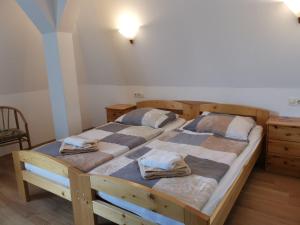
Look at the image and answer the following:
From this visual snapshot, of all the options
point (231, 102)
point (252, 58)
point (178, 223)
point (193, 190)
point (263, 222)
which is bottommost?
point (263, 222)

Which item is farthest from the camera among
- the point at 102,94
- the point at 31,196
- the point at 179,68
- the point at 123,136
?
the point at 102,94

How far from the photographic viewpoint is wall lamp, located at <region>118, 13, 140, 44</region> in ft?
10.1

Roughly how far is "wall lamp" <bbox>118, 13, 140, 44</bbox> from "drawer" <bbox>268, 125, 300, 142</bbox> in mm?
1985

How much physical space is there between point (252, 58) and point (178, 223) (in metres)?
2.08

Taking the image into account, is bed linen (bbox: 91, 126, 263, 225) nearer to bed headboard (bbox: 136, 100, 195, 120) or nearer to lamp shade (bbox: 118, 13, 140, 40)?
bed headboard (bbox: 136, 100, 195, 120)

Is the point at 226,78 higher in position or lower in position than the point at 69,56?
lower

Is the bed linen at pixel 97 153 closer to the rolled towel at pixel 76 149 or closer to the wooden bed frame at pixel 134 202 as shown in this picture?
the rolled towel at pixel 76 149

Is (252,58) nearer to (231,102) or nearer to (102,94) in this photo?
(231,102)

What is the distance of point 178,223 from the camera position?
4.68 ft

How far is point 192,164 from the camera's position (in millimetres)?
1990

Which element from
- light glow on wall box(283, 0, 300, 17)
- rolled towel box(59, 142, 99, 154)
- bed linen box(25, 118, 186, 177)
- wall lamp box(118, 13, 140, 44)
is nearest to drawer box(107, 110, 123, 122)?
bed linen box(25, 118, 186, 177)

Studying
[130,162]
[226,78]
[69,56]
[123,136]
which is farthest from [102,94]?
[130,162]

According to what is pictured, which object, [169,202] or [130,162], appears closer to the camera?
[169,202]

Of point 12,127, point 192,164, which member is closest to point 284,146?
point 192,164
